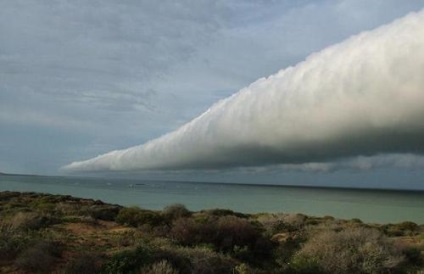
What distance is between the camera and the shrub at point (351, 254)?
1441 centimetres

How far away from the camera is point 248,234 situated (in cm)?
1867

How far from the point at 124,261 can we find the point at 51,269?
2028 mm

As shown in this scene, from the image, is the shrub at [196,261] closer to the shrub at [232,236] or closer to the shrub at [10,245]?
the shrub at [232,236]

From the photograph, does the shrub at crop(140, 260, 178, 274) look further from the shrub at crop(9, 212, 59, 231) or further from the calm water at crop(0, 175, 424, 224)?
the calm water at crop(0, 175, 424, 224)

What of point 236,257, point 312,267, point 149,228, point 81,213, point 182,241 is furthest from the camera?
point 81,213

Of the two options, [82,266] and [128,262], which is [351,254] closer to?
[128,262]

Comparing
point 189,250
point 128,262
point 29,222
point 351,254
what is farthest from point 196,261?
point 29,222

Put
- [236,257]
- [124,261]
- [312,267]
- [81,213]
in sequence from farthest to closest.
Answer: [81,213] → [236,257] → [312,267] → [124,261]

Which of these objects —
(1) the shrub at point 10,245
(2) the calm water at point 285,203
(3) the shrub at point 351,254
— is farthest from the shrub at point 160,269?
(2) the calm water at point 285,203

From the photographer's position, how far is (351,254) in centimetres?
1532

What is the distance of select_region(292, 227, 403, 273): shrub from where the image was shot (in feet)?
47.3

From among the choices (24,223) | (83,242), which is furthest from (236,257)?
(24,223)

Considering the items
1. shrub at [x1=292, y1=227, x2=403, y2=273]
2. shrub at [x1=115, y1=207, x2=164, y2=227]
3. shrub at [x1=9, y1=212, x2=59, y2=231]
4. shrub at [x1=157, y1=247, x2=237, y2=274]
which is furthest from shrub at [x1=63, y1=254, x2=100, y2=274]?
shrub at [x1=115, y1=207, x2=164, y2=227]

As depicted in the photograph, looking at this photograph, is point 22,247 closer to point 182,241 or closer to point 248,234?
point 182,241
